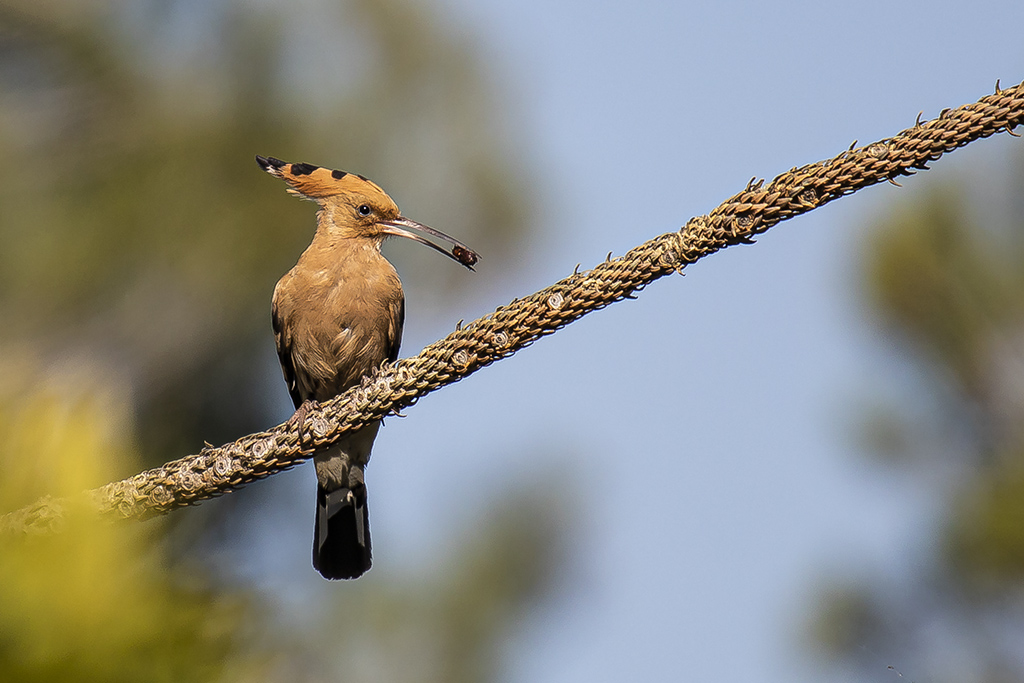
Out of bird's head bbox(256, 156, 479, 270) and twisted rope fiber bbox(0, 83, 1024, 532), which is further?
bird's head bbox(256, 156, 479, 270)

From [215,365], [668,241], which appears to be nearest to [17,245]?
[215,365]

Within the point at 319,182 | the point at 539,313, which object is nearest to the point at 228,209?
the point at 319,182

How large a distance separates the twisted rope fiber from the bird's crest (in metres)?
1.63

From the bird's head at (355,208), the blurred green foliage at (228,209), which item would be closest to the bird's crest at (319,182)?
the bird's head at (355,208)

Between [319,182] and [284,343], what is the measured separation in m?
0.55

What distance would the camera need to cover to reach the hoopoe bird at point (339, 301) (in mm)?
3424

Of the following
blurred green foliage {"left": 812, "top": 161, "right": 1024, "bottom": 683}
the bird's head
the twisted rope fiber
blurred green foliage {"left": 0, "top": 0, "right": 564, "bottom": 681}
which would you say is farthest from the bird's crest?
blurred green foliage {"left": 812, "top": 161, "right": 1024, "bottom": 683}

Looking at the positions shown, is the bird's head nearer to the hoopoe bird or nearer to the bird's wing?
the hoopoe bird

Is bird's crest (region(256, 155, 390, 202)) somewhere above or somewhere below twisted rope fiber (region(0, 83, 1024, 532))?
above

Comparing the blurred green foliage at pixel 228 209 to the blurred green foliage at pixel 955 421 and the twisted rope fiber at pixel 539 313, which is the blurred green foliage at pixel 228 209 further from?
the twisted rope fiber at pixel 539 313

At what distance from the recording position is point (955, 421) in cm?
682

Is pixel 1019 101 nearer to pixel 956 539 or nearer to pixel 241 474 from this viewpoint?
pixel 241 474

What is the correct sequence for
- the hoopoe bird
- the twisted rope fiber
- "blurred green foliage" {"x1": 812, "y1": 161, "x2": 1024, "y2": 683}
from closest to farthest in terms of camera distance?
the twisted rope fiber → the hoopoe bird → "blurred green foliage" {"x1": 812, "y1": 161, "x2": 1024, "y2": 683}

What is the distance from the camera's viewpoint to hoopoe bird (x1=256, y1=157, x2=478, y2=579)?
342 centimetres
